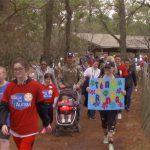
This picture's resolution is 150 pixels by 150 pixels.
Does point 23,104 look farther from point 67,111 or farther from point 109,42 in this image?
point 109,42

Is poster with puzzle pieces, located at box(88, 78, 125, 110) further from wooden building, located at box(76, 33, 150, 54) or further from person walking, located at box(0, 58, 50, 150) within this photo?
wooden building, located at box(76, 33, 150, 54)

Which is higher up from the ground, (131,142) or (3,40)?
(3,40)

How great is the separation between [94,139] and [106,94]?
1.34 metres

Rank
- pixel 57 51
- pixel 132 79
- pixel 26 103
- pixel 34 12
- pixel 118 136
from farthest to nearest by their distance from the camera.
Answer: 1. pixel 57 51
2. pixel 34 12
3. pixel 132 79
4. pixel 118 136
5. pixel 26 103

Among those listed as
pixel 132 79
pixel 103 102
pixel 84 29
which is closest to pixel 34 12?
pixel 132 79

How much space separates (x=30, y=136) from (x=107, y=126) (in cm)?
357

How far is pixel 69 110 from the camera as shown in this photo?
11477mm

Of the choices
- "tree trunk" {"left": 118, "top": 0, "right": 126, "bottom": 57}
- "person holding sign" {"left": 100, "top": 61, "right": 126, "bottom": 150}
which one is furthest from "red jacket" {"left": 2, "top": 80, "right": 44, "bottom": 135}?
"tree trunk" {"left": 118, "top": 0, "right": 126, "bottom": 57}

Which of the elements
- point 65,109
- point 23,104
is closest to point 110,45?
point 65,109

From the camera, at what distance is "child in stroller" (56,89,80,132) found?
11.5 meters

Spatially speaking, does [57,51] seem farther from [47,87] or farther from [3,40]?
[47,87]

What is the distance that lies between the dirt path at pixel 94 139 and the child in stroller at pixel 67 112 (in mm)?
330

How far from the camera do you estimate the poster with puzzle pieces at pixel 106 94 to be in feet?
32.6

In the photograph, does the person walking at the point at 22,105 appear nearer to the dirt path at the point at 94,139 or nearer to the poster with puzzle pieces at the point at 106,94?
the poster with puzzle pieces at the point at 106,94
